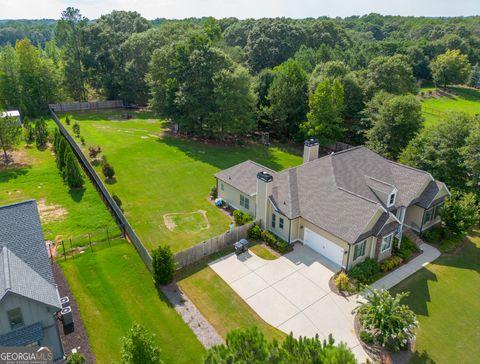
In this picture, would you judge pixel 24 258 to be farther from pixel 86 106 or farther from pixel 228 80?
pixel 86 106

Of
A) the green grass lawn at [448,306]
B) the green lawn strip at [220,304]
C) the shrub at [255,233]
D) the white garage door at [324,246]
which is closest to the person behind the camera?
the green grass lawn at [448,306]

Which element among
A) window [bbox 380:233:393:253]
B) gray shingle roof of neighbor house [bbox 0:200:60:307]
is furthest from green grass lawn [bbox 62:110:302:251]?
window [bbox 380:233:393:253]

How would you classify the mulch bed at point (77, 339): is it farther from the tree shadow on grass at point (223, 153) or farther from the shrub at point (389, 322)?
the tree shadow on grass at point (223, 153)

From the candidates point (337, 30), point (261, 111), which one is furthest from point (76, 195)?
point (337, 30)

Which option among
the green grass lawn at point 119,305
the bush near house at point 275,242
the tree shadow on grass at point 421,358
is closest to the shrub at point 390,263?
the bush near house at point 275,242

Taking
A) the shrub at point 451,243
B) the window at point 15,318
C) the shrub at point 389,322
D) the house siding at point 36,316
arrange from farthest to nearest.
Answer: the shrub at point 451,243, the shrub at point 389,322, the window at point 15,318, the house siding at point 36,316
